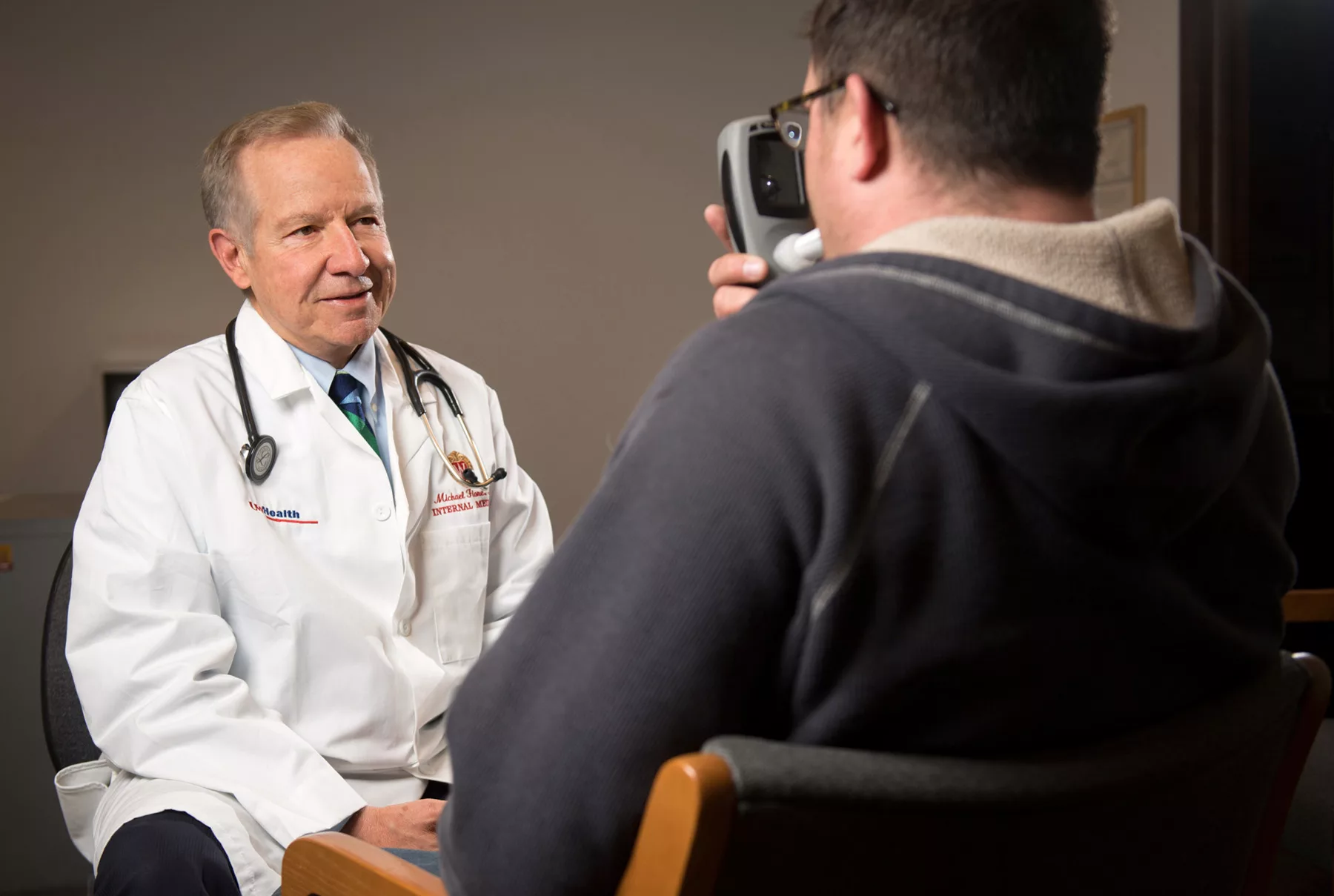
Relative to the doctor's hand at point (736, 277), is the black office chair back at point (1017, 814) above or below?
below

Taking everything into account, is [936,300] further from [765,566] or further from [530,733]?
[530,733]

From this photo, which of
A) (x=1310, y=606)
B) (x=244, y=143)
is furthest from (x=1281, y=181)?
(x=244, y=143)

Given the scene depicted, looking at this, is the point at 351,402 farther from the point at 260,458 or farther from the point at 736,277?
the point at 736,277

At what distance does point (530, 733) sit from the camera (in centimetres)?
63

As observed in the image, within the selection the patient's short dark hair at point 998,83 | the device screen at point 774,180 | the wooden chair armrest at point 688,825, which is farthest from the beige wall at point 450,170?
the wooden chair armrest at point 688,825

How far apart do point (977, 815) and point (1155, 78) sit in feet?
9.24

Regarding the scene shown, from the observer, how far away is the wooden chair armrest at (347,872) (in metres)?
0.83

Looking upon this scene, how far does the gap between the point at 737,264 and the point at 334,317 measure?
817 millimetres

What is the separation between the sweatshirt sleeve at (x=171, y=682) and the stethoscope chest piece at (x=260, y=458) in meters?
0.11

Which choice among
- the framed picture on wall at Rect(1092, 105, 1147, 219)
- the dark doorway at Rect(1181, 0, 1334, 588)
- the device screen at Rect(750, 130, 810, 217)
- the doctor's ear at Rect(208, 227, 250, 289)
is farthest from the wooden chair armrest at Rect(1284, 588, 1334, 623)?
the doctor's ear at Rect(208, 227, 250, 289)

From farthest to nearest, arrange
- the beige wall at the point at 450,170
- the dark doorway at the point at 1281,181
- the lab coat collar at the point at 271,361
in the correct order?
the beige wall at the point at 450,170 → the dark doorway at the point at 1281,181 → the lab coat collar at the point at 271,361

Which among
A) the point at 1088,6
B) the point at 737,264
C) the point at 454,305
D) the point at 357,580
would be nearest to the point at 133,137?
the point at 454,305

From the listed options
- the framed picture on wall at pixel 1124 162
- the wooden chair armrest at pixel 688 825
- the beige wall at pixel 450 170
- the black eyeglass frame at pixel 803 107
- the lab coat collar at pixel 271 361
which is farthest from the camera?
the beige wall at pixel 450 170

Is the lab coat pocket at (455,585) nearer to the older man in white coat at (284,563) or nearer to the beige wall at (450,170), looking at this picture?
the older man in white coat at (284,563)
